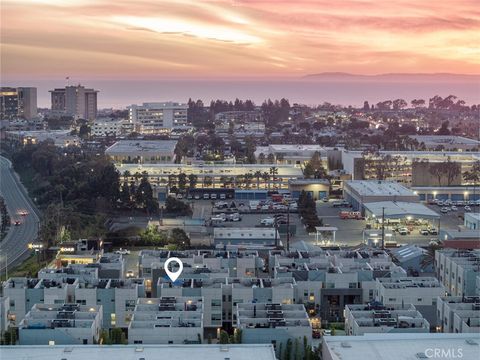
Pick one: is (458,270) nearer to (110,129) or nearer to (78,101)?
(110,129)

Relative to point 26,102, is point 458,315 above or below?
below

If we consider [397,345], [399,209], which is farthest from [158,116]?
[397,345]

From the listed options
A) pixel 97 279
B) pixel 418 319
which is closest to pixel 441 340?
pixel 418 319

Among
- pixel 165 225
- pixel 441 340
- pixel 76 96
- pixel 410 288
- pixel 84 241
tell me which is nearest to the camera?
pixel 441 340

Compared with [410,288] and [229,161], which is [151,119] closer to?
[229,161]

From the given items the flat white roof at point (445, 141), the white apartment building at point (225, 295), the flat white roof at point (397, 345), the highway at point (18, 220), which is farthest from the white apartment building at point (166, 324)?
the flat white roof at point (445, 141)

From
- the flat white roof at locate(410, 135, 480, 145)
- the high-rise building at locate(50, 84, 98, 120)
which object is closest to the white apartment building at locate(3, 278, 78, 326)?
the flat white roof at locate(410, 135, 480, 145)

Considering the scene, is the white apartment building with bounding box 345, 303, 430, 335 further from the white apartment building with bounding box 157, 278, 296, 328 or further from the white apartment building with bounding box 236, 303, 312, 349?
the white apartment building with bounding box 157, 278, 296, 328
